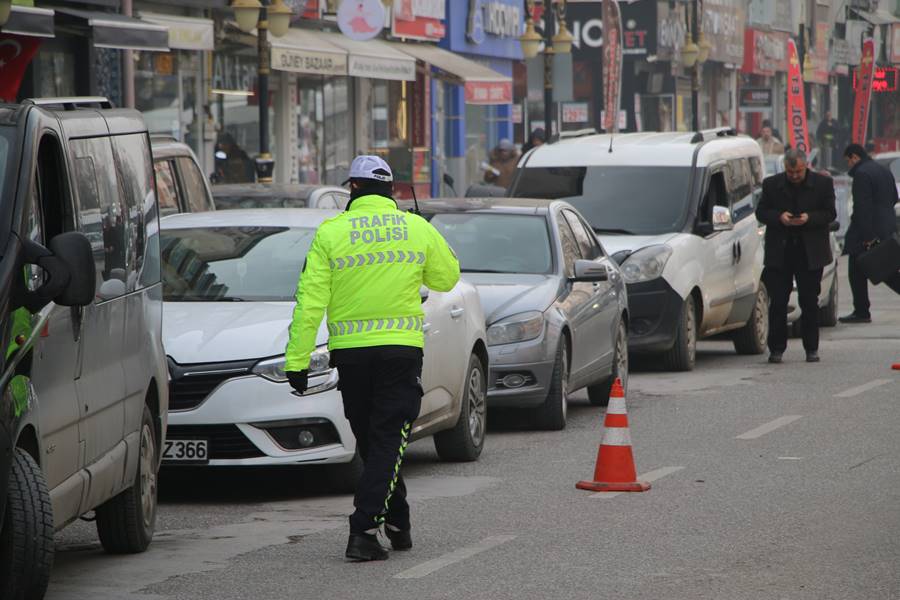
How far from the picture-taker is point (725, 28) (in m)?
64.8

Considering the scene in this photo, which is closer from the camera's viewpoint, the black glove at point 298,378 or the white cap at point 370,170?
the black glove at point 298,378

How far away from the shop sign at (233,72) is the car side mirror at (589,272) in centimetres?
1797

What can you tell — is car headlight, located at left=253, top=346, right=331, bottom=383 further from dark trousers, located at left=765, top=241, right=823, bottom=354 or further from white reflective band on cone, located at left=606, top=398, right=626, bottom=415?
dark trousers, located at left=765, top=241, right=823, bottom=354

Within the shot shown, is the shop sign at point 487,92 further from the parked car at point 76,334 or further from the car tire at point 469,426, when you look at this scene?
the parked car at point 76,334

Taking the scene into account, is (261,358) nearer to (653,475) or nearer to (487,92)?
(653,475)

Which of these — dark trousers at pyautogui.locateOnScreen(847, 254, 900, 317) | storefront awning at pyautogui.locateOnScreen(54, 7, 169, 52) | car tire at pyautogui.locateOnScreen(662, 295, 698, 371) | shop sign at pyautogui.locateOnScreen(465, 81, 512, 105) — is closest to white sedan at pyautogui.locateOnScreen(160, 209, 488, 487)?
car tire at pyautogui.locateOnScreen(662, 295, 698, 371)

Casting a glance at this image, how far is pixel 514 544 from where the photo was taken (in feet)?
28.6

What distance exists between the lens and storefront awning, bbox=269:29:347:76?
30438mm

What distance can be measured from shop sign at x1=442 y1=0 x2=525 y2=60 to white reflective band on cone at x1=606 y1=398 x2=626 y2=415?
103 feet

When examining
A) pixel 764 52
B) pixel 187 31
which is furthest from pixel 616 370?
pixel 764 52

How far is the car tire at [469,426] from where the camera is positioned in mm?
11617

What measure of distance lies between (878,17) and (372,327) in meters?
81.2

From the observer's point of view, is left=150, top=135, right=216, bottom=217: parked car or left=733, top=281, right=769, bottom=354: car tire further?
left=733, top=281, right=769, bottom=354: car tire

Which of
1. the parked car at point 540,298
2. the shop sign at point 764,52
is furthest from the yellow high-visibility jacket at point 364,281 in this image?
the shop sign at point 764,52
